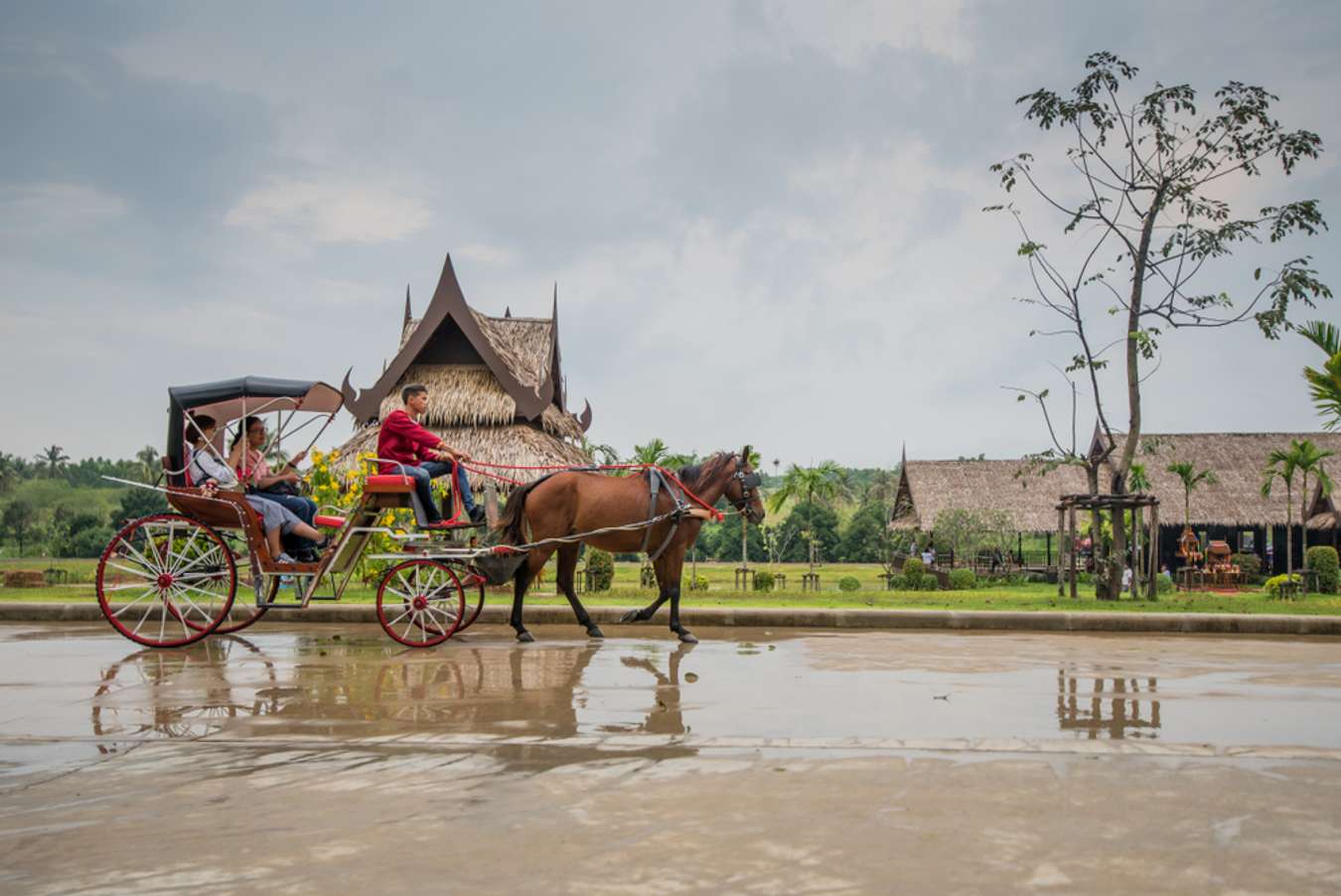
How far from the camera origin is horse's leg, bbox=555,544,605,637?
10.1 meters

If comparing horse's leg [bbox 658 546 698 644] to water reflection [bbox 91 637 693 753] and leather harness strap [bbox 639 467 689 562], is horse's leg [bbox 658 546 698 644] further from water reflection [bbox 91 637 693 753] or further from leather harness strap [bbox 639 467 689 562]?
water reflection [bbox 91 637 693 753]

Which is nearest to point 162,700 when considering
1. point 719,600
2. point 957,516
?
point 719,600

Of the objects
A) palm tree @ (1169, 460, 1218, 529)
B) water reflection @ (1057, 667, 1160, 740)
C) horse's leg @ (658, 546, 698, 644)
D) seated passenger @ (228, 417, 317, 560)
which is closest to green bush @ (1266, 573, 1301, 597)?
palm tree @ (1169, 460, 1218, 529)

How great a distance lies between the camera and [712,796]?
3.99 metres

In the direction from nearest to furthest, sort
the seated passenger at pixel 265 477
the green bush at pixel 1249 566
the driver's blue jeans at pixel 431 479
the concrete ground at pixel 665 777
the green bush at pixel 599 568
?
the concrete ground at pixel 665 777, the driver's blue jeans at pixel 431 479, the seated passenger at pixel 265 477, the green bush at pixel 599 568, the green bush at pixel 1249 566

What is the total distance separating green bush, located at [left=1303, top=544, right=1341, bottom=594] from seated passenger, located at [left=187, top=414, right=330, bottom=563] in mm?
24215

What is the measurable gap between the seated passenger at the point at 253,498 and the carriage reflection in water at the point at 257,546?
73 mm

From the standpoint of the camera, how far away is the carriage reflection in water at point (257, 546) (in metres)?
8.78

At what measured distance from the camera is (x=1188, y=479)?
3052 centimetres

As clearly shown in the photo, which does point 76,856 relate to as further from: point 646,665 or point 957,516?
point 957,516

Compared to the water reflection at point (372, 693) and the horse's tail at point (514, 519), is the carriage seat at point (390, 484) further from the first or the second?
Result: the water reflection at point (372, 693)

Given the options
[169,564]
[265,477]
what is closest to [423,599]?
[265,477]

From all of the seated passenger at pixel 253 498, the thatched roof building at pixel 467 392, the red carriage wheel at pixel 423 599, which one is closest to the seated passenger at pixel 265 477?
the seated passenger at pixel 253 498

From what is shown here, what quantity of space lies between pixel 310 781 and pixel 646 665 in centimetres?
389
